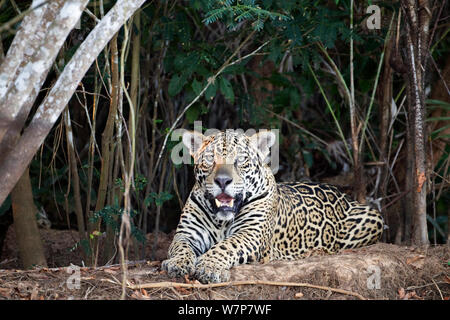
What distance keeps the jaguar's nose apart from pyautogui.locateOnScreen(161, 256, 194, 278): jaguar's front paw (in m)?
0.80

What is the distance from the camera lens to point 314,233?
7637mm

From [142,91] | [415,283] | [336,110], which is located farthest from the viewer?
[336,110]

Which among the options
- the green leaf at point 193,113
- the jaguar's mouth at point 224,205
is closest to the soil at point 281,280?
the jaguar's mouth at point 224,205

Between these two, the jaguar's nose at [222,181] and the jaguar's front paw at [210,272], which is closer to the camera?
the jaguar's front paw at [210,272]

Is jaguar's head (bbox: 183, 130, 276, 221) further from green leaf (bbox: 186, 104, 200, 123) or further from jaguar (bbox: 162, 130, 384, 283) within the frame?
green leaf (bbox: 186, 104, 200, 123)

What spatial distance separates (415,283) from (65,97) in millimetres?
3737

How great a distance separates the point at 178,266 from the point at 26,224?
7.88ft

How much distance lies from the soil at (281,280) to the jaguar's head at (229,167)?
0.75 meters

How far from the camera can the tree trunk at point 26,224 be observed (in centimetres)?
726

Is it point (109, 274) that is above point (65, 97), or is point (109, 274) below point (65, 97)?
below

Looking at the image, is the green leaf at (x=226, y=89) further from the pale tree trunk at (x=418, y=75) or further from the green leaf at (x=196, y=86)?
the pale tree trunk at (x=418, y=75)

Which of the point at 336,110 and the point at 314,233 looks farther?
the point at 336,110
